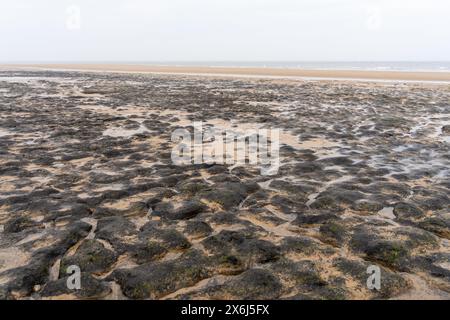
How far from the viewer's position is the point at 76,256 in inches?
211

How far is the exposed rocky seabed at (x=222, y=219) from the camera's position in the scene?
483cm

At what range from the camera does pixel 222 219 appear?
6680 mm

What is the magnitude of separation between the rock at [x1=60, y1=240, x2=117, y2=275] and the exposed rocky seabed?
0.03m

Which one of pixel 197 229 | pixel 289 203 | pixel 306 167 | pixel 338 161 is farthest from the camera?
pixel 338 161

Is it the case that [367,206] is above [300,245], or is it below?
above

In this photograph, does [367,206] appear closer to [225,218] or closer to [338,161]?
[225,218]

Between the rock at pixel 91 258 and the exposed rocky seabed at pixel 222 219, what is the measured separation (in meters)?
0.03

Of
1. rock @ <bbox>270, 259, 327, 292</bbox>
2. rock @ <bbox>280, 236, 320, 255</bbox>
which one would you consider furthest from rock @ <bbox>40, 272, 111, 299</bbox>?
rock @ <bbox>280, 236, 320, 255</bbox>

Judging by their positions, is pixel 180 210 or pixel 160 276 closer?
pixel 160 276

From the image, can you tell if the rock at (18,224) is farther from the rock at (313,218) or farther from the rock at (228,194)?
the rock at (313,218)

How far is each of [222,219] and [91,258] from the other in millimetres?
2391

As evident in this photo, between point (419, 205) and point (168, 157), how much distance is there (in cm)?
671

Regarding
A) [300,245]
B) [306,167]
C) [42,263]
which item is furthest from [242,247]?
[306,167]
